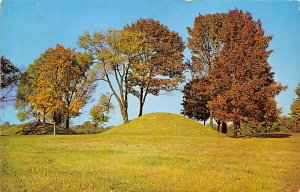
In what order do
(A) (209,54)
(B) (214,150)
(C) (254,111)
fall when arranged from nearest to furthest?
1. (B) (214,150)
2. (A) (209,54)
3. (C) (254,111)

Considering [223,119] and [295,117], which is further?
[223,119]

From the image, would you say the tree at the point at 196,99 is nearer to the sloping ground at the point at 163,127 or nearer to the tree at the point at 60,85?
the sloping ground at the point at 163,127

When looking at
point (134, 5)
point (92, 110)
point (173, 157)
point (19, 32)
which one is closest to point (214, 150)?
point (173, 157)

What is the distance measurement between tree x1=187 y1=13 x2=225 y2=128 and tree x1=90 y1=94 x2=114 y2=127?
2.85 metres

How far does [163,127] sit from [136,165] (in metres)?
4.07

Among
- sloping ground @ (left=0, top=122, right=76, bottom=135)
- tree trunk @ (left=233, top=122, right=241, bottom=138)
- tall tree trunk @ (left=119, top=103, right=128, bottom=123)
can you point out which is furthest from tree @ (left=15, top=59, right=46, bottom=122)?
tree trunk @ (left=233, top=122, right=241, bottom=138)

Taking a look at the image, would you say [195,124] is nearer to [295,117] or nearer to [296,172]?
[295,117]

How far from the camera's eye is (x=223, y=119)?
13805 millimetres

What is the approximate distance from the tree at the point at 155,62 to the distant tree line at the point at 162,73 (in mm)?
23

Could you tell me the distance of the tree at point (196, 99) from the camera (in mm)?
11867

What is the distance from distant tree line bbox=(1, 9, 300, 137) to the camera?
8766 mm

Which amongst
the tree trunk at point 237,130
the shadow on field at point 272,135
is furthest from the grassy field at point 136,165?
the tree trunk at point 237,130

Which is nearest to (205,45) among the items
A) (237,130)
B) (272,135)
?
(237,130)

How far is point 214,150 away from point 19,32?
4972 mm
